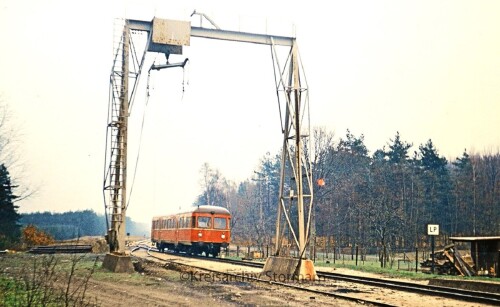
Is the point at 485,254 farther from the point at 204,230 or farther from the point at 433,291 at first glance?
the point at 204,230

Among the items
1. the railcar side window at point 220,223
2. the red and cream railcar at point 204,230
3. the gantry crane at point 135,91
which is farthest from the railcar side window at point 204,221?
the gantry crane at point 135,91

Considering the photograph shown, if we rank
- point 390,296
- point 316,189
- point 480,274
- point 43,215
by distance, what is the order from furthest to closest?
1. point 43,215
2. point 316,189
3. point 480,274
4. point 390,296

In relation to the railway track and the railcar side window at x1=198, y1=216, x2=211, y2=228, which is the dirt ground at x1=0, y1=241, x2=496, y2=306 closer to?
the railway track

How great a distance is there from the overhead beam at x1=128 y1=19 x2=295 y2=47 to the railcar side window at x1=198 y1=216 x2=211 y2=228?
15661 millimetres

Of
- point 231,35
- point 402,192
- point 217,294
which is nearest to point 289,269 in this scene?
point 217,294

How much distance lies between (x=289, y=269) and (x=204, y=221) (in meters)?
→ 15.3

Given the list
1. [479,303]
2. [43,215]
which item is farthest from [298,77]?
[43,215]

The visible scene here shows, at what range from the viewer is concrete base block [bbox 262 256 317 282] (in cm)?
1628

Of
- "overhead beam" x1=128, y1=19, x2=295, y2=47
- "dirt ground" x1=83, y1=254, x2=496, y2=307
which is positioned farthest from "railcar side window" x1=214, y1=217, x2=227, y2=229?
"overhead beam" x1=128, y1=19, x2=295, y2=47

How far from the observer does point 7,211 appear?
1555 inches

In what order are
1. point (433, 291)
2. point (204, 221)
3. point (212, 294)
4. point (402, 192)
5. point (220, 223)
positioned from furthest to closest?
1. point (402, 192)
2. point (220, 223)
3. point (204, 221)
4. point (433, 291)
5. point (212, 294)

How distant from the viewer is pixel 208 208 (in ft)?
105

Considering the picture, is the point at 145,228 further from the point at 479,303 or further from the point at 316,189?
the point at 479,303

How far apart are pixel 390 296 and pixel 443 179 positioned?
165 ft
